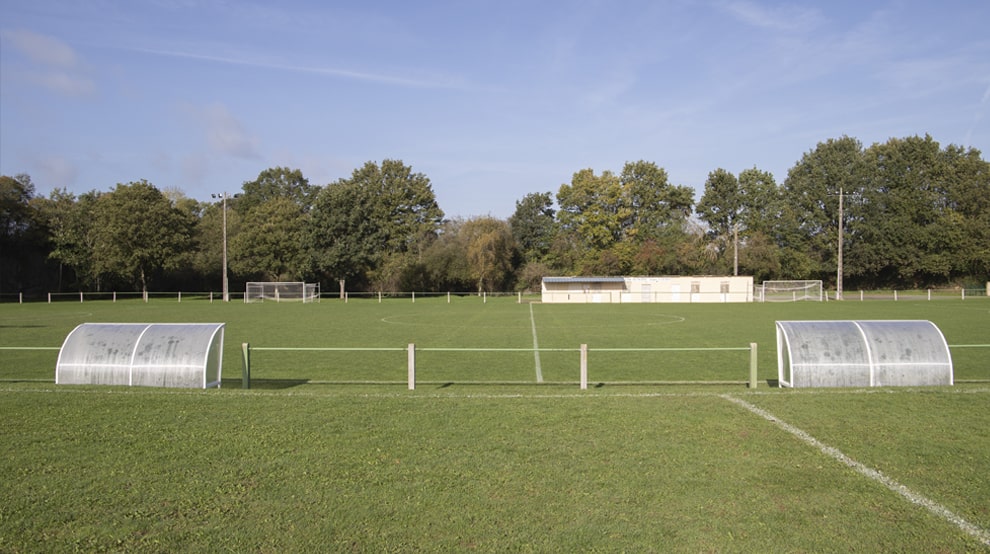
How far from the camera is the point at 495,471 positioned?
6.16m

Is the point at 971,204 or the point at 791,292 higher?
the point at 971,204

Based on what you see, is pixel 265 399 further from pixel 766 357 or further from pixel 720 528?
pixel 766 357

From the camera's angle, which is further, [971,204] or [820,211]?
[820,211]

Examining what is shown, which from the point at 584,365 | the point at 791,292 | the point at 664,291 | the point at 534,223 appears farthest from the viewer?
the point at 534,223

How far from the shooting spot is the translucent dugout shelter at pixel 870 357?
10.7m

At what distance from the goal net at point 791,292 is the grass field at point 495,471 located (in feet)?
174

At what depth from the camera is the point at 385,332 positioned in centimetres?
2673

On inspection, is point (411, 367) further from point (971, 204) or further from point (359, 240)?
point (971, 204)

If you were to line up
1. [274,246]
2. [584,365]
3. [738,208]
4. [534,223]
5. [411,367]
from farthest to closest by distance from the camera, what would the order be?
[534,223] < [738,208] < [274,246] < [411,367] < [584,365]

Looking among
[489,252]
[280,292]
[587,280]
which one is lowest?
[280,292]

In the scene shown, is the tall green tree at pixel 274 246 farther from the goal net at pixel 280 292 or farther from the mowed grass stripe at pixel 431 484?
the mowed grass stripe at pixel 431 484

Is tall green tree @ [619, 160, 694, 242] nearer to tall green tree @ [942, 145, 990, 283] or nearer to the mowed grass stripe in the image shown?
tall green tree @ [942, 145, 990, 283]

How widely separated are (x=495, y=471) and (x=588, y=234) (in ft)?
237

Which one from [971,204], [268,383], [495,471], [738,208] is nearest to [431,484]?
[495,471]
